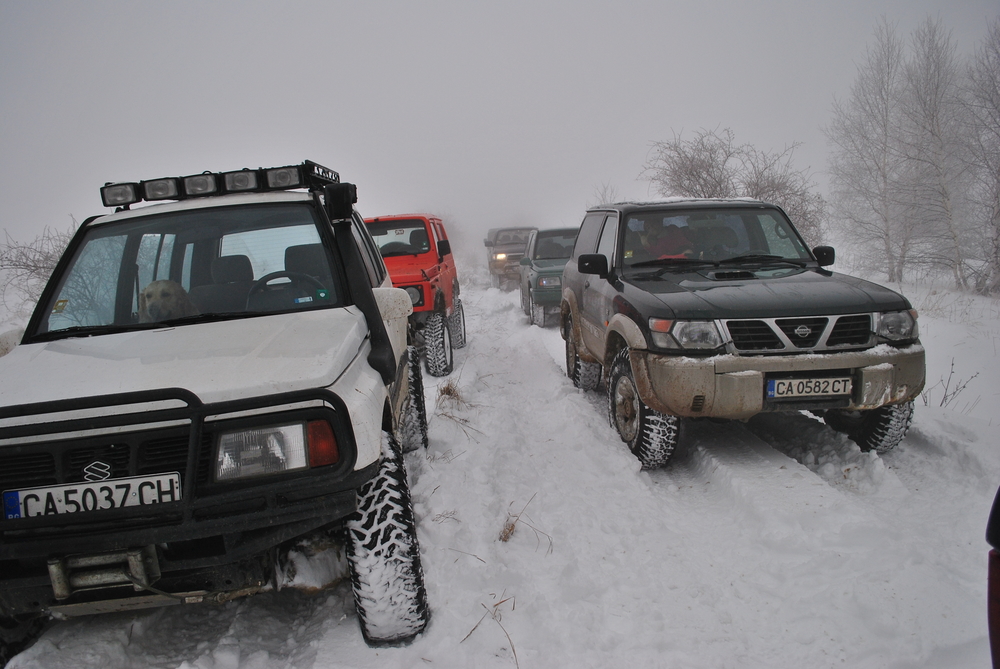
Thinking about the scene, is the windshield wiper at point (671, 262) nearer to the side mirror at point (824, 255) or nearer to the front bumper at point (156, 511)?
the side mirror at point (824, 255)

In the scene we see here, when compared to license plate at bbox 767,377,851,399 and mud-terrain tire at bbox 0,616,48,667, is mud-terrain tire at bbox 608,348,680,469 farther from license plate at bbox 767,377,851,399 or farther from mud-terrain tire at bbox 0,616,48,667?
mud-terrain tire at bbox 0,616,48,667

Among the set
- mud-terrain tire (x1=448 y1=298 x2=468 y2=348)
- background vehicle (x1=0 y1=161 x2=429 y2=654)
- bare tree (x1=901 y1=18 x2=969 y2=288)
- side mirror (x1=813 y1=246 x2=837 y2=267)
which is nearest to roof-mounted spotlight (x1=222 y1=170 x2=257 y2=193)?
background vehicle (x1=0 y1=161 x2=429 y2=654)

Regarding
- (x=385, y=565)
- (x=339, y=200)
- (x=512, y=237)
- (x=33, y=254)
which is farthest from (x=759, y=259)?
(x=512, y=237)

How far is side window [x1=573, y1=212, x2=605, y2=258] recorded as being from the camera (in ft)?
17.5

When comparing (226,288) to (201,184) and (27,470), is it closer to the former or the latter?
(201,184)

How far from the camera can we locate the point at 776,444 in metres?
3.98

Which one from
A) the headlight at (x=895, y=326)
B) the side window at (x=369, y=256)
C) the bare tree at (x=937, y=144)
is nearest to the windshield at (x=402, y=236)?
the side window at (x=369, y=256)

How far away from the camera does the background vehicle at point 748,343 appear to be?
10.3 ft

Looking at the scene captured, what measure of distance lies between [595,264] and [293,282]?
8.16 ft

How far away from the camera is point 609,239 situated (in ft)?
15.8

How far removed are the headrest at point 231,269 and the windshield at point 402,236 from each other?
14.3 ft

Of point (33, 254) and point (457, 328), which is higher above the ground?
point (33, 254)

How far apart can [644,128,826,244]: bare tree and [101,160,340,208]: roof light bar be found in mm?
11579

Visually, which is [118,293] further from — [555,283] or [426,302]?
[555,283]
